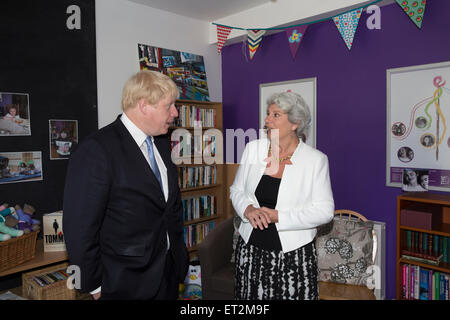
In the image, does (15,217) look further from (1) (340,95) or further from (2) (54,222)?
(1) (340,95)

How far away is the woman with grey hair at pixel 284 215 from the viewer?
182cm

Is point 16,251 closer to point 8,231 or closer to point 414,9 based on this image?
point 8,231

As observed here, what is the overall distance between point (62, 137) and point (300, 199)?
2.34 meters

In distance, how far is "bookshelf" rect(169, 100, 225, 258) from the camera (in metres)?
3.86

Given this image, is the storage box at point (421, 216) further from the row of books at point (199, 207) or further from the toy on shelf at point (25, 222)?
the toy on shelf at point (25, 222)

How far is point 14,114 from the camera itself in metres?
2.83

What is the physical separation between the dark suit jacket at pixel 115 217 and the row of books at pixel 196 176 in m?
2.30

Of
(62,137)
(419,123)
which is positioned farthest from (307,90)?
(62,137)

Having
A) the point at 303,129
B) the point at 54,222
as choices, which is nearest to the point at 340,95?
the point at 303,129

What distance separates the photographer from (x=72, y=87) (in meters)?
3.20

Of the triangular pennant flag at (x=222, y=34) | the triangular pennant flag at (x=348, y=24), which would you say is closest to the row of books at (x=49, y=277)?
the triangular pennant flag at (x=222, y=34)

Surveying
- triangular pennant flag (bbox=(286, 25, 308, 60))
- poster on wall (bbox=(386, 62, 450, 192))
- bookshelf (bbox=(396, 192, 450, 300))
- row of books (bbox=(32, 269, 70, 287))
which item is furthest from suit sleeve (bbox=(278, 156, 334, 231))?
triangular pennant flag (bbox=(286, 25, 308, 60))

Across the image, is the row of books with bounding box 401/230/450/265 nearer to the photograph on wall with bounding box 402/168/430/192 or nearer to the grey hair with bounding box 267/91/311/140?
the photograph on wall with bounding box 402/168/430/192
